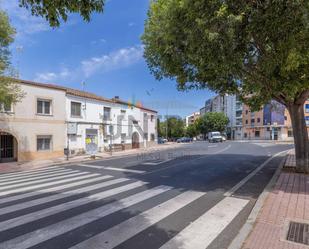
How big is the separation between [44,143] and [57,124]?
201cm

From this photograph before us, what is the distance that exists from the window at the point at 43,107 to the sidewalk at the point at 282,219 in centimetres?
1855

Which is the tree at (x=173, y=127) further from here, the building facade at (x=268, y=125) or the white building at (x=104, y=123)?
the white building at (x=104, y=123)

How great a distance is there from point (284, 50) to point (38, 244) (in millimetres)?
7266

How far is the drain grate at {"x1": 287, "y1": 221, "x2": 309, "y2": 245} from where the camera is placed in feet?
12.8

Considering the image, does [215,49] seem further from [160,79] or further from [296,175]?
[296,175]

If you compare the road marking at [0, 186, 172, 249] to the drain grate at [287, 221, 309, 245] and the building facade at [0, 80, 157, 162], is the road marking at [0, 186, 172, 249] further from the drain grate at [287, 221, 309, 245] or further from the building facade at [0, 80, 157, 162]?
the building facade at [0, 80, 157, 162]

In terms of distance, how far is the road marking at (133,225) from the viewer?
4.02m

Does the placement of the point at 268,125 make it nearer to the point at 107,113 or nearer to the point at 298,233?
the point at 107,113

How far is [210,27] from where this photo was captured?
5875mm

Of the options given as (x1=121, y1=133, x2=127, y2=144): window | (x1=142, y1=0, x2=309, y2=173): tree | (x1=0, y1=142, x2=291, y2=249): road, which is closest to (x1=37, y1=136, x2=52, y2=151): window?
(x1=121, y1=133, x2=127, y2=144): window

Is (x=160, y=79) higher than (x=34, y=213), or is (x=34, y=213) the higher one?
(x=160, y=79)

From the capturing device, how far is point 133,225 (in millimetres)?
4781

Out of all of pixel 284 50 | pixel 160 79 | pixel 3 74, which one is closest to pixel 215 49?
pixel 284 50

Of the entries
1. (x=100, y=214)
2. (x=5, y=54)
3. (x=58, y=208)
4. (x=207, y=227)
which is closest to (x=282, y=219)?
(x=207, y=227)
